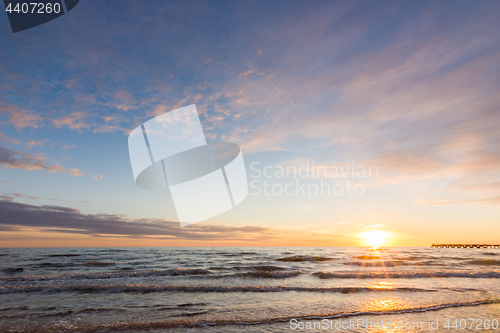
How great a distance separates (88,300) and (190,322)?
7183 millimetres

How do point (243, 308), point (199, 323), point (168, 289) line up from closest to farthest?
point (199, 323)
point (243, 308)
point (168, 289)

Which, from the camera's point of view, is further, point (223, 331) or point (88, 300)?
point (88, 300)

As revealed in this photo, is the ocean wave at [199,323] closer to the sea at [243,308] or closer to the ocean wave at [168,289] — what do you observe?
the sea at [243,308]

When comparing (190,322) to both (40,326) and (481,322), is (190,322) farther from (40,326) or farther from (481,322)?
(481,322)

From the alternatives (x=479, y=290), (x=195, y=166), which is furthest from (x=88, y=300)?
(x=479, y=290)

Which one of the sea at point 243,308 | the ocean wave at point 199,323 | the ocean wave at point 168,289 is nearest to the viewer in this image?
the ocean wave at point 199,323

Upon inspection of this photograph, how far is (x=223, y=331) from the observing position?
762 cm

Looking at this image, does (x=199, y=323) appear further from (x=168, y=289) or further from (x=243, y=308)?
(x=168, y=289)

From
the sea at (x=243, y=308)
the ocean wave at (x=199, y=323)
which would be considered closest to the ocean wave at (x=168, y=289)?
the sea at (x=243, y=308)

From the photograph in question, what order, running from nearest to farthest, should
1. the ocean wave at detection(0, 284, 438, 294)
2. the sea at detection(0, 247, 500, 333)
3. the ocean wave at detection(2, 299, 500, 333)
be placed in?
the ocean wave at detection(2, 299, 500, 333) < the sea at detection(0, 247, 500, 333) < the ocean wave at detection(0, 284, 438, 294)

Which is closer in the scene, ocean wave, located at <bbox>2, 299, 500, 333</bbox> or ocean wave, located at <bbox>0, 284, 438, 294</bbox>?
ocean wave, located at <bbox>2, 299, 500, 333</bbox>

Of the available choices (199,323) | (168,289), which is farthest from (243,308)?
(168,289)

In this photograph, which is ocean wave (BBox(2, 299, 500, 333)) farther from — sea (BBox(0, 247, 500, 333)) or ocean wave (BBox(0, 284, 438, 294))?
ocean wave (BBox(0, 284, 438, 294))

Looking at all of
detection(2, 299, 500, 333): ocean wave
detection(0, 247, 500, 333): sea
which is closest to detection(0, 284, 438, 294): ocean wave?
detection(0, 247, 500, 333): sea
